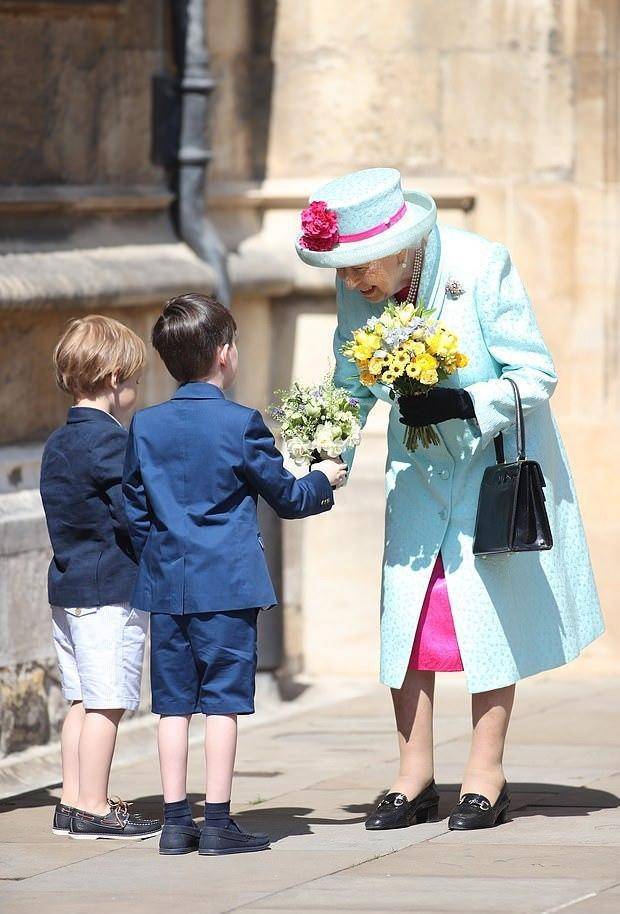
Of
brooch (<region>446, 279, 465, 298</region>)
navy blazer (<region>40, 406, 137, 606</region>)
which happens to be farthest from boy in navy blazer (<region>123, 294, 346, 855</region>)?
brooch (<region>446, 279, 465, 298</region>)

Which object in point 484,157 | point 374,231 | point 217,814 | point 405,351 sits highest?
point 374,231

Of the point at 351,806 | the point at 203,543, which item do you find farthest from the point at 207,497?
the point at 351,806

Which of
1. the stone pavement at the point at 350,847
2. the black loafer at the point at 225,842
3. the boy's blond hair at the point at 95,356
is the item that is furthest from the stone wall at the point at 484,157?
the black loafer at the point at 225,842

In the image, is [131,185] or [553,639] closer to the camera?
[553,639]

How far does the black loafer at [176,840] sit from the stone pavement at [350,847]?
0.04 metres

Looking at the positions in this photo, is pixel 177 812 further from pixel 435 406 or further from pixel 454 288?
pixel 454 288

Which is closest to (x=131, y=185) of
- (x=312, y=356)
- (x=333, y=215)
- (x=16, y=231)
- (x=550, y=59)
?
(x=16, y=231)

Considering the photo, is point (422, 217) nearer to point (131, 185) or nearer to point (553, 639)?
point (553, 639)

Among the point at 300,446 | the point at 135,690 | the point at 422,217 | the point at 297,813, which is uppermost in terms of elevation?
the point at 422,217

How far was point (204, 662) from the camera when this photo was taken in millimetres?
4965

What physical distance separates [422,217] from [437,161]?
326 centimetres

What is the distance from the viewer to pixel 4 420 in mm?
6746

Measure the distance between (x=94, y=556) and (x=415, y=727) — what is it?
956 mm

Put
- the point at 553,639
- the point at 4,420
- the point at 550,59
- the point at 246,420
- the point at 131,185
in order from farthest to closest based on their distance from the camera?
1. the point at 550,59
2. the point at 131,185
3. the point at 4,420
4. the point at 553,639
5. the point at 246,420
